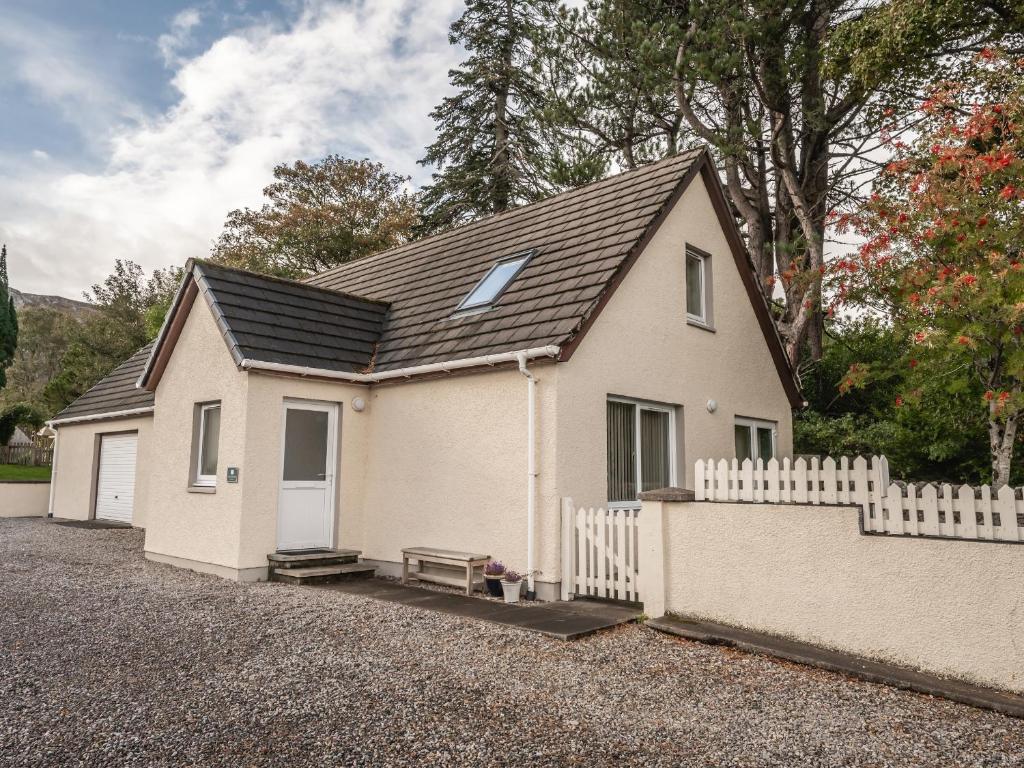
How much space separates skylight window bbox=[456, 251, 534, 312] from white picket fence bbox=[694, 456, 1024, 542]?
200 inches

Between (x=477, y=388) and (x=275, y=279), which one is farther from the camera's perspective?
(x=275, y=279)

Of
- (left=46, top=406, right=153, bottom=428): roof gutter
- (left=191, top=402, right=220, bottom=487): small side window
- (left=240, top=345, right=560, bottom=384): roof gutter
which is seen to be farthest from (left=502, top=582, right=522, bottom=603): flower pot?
(left=46, top=406, right=153, bottom=428): roof gutter

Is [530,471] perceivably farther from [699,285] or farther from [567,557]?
[699,285]

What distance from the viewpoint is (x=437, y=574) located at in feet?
32.1

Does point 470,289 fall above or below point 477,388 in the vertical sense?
above

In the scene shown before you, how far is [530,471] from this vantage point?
8.79 meters

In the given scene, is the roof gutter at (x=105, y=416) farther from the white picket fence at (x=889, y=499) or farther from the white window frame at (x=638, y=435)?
the white picket fence at (x=889, y=499)

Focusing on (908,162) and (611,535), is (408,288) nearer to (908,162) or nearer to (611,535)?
(611,535)

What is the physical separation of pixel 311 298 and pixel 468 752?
9723 mm

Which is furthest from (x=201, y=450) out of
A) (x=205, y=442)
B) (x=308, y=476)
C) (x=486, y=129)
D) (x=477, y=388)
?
(x=486, y=129)

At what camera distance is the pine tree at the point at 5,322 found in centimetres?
3516

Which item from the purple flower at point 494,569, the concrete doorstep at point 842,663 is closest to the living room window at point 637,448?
the purple flower at point 494,569

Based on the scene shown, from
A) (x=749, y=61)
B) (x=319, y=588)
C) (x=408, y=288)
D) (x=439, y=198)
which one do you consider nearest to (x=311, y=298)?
(x=408, y=288)

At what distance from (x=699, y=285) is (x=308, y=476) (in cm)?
767
